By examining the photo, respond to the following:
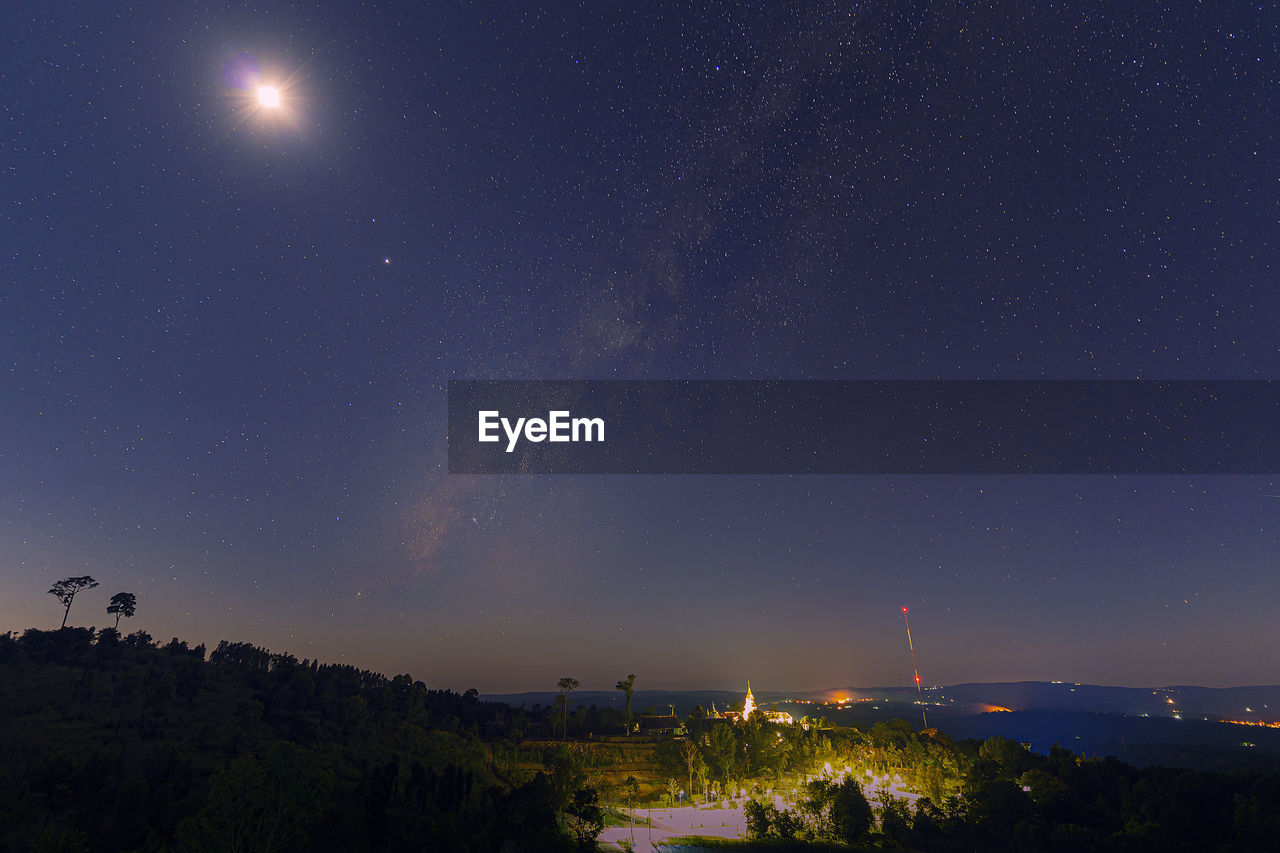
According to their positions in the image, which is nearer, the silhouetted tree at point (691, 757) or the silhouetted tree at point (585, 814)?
the silhouetted tree at point (585, 814)

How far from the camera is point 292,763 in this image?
2020 inches

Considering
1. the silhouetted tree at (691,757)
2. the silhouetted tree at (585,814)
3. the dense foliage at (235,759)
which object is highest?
the dense foliage at (235,759)

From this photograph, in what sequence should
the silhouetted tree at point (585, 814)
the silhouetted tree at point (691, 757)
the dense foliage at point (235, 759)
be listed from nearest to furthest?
the dense foliage at point (235, 759)
the silhouetted tree at point (585, 814)
the silhouetted tree at point (691, 757)

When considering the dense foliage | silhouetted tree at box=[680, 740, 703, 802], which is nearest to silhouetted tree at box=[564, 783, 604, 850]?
the dense foliage


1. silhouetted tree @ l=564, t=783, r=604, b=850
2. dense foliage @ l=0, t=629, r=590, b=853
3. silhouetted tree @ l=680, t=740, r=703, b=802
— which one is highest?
dense foliage @ l=0, t=629, r=590, b=853

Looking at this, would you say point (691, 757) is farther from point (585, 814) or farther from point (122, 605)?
point (122, 605)

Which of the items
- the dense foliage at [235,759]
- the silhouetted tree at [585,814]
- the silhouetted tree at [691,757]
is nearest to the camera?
the dense foliage at [235,759]

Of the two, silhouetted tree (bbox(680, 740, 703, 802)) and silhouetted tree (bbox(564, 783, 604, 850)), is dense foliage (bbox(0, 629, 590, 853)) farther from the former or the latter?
silhouetted tree (bbox(680, 740, 703, 802))

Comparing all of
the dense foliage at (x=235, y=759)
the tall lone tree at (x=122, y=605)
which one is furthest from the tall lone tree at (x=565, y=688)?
the tall lone tree at (x=122, y=605)

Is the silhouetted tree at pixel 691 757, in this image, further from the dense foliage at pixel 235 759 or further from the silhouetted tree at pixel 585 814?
the silhouetted tree at pixel 585 814

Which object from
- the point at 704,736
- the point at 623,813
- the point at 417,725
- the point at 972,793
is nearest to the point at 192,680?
the point at 417,725

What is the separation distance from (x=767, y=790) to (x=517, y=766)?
4043 cm

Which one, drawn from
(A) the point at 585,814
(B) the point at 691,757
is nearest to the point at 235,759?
(A) the point at 585,814

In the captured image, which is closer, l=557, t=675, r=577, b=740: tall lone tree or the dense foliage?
the dense foliage
